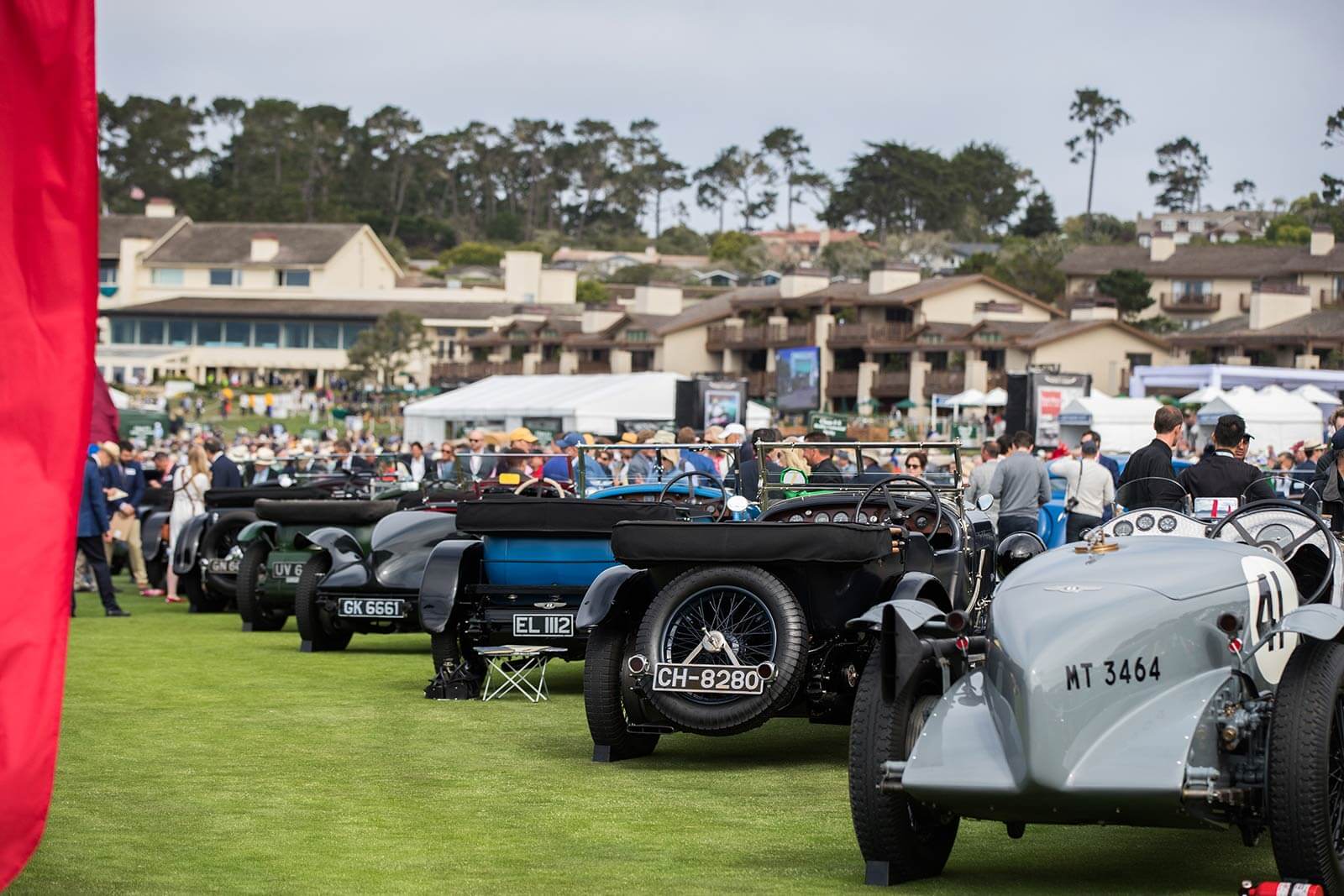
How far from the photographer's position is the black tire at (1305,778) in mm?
6305

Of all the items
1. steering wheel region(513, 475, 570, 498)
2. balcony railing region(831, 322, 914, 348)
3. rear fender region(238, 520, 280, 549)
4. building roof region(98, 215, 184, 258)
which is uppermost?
building roof region(98, 215, 184, 258)

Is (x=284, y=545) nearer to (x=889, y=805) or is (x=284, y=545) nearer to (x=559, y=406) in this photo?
(x=889, y=805)

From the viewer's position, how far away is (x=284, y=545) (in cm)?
1759

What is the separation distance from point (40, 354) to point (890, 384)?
78.5m

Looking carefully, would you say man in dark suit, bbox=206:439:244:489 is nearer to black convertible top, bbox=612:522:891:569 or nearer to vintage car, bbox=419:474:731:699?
vintage car, bbox=419:474:731:699

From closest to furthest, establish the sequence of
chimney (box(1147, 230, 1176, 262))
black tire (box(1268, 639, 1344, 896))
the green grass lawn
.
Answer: black tire (box(1268, 639, 1344, 896)), the green grass lawn, chimney (box(1147, 230, 1176, 262))

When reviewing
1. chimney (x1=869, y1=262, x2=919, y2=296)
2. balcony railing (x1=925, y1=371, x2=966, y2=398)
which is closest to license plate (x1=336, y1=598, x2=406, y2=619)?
balcony railing (x1=925, y1=371, x2=966, y2=398)

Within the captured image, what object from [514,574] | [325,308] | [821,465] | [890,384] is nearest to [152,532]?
[821,465]

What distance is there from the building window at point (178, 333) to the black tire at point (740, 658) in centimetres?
10943

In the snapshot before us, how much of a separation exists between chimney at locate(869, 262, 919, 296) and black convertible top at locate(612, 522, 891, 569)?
7845cm

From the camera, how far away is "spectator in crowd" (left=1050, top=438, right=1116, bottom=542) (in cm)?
1814

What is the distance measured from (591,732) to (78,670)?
19.4ft

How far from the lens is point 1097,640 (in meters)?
6.56

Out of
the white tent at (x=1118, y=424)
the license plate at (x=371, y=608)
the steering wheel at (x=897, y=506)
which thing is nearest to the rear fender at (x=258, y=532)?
the license plate at (x=371, y=608)
